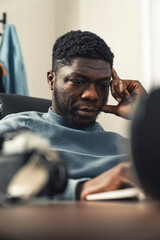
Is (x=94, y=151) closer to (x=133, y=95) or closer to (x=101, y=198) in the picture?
(x=133, y=95)

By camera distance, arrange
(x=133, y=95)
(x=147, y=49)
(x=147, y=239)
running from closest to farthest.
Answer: (x=147, y=239) → (x=133, y=95) → (x=147, y=49)

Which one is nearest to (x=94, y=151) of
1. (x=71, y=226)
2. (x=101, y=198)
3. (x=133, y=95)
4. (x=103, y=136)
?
(x=103, y=136)

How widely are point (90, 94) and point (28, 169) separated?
2.48ft

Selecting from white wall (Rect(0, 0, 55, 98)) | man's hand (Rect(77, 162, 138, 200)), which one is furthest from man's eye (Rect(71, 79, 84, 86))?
white wall (Rect(0, 0, 55, 98))

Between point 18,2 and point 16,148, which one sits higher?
point 18,2

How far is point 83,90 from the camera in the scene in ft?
4.02

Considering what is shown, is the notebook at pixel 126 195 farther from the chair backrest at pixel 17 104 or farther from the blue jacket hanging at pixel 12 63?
the blue jacket hanging at pixel 12 63

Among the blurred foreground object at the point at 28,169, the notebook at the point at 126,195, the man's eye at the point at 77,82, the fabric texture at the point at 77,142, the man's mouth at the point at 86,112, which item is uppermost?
the blurred foreground object at the point at 28,169

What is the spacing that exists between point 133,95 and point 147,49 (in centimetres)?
75

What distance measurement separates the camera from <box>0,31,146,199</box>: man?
3.63 ft

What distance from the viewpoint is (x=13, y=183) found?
0.47 metres

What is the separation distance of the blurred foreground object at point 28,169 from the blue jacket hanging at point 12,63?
70.6 inches

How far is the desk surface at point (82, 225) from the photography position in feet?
0.88

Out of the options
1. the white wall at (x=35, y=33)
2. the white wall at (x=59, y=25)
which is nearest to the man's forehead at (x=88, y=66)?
the white wall at (x=59, y=25)
